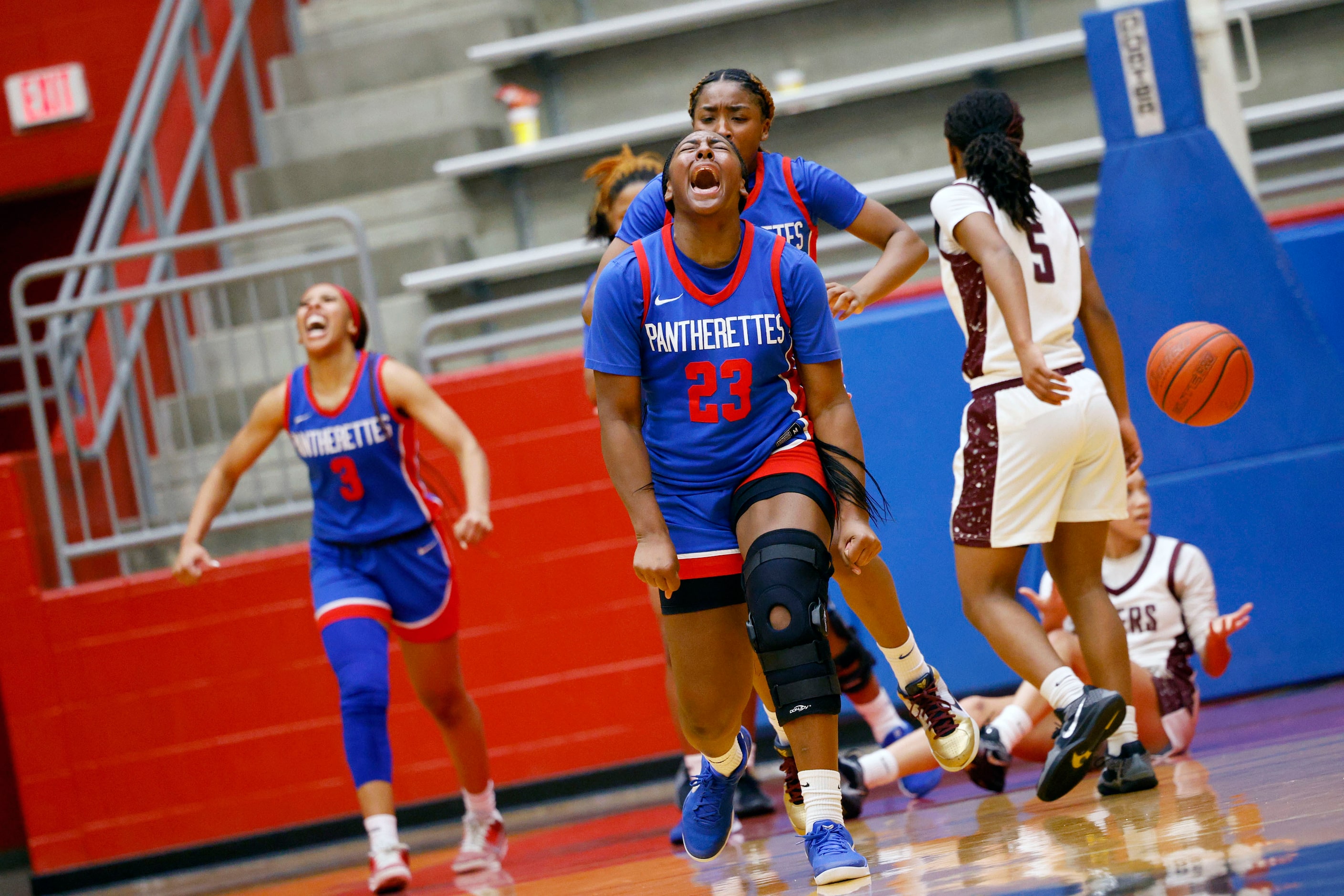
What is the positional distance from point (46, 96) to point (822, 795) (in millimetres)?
8852

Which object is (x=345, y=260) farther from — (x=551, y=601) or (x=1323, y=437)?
(x=1323, y=437)

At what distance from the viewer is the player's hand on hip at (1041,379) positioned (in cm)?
380

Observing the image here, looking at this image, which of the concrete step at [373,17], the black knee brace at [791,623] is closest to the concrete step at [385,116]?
the concrete step at [373,17]

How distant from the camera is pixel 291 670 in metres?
6.62

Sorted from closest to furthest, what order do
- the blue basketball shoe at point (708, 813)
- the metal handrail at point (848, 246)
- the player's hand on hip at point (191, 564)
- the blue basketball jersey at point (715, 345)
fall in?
the blue basketball jersey at point (715, 345) < the blue basketball shoe at point (708, 813) < the player's hand on hip at point (191, 564) < the metal handrail at point (848, 246)

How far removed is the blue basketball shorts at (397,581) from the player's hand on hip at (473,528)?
0.84 feet

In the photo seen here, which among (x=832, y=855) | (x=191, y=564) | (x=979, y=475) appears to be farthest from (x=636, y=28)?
(x=832, y=855)

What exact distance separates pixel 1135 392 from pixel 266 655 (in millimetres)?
3948

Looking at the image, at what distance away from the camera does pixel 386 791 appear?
4863mm

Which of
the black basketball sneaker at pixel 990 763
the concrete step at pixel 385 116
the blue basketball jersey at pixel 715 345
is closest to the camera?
the blue basketball jersey at pixel 715 345

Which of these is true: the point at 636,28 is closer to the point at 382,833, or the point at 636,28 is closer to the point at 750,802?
the point at 750,802

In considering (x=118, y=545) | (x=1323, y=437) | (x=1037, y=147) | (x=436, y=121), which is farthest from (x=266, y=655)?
(x=1037, y=147)

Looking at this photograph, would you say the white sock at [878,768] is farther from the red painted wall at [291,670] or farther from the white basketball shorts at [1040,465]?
the red painted wall at [291,670]

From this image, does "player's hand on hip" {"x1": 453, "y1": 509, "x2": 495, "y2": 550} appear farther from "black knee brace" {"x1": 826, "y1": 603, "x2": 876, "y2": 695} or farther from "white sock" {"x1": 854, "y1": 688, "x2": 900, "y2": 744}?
"white sock" {"x1": 854, "y1": 688, "x2": 900, "y2": 744}
